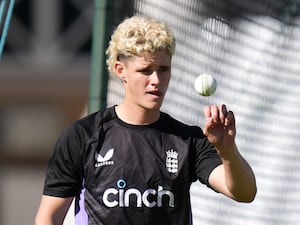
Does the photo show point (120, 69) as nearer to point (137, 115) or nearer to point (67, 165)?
point (137, 115)

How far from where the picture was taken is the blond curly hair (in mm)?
3475

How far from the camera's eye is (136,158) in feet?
11.6

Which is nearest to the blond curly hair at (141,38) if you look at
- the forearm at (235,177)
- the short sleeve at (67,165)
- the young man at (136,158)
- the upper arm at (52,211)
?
the young man at (136,158)

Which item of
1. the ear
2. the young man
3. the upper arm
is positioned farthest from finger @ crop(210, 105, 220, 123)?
the upper arm

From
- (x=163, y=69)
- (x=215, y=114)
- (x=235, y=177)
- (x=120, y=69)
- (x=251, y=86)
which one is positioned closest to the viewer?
(x=215, y=114)

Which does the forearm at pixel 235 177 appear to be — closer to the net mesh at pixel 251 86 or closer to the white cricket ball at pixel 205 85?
the white cricket ball at pixel 205 85

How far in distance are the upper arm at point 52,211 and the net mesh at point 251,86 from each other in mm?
1392

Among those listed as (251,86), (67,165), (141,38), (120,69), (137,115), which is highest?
(141,38)

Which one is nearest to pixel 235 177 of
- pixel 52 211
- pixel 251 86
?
pixel 52 211

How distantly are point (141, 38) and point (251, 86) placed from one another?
1.53 meters

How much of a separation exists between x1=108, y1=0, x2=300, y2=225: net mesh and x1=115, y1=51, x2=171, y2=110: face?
1.39 meters

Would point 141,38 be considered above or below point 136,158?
above

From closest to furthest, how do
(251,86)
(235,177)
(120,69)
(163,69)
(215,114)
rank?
(215,114) < (235,177) < (163,69) < (120,69) < (251,86)

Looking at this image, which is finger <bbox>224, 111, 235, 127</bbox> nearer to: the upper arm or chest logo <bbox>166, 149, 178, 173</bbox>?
chest logo <bbox>166, 149, 178, 173</bbox>
